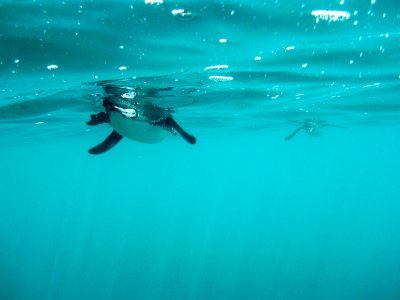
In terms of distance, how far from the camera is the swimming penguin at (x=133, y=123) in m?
7.21

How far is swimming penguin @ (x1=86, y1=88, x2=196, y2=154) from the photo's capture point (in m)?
7.21

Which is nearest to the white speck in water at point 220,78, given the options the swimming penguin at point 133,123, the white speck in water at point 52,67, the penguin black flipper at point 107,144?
the swimming penguin at point 133,123

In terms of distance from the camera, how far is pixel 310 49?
8828 millimetres

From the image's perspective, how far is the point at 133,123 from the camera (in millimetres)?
7426

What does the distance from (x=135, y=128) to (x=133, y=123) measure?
0.18 meters

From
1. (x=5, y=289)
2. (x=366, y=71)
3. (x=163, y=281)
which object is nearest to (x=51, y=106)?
(x=366, y=71)

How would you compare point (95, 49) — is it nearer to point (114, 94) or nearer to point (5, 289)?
point (114, 94)

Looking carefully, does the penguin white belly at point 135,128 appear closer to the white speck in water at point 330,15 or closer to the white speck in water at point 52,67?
the white speck in water at point 52,67

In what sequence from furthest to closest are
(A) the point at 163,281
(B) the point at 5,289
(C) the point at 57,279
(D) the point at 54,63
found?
1. (C) the point at 57,279
2. (A) the point at 163,281
3. (B) the point at 5,289
4. (D) the point at 54,63

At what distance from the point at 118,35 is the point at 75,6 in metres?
1.36

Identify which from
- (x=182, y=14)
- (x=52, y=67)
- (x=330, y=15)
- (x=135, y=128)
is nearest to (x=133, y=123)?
(x=135, y=128)

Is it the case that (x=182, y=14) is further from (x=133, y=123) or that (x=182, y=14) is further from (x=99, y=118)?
(x=99, y=118)

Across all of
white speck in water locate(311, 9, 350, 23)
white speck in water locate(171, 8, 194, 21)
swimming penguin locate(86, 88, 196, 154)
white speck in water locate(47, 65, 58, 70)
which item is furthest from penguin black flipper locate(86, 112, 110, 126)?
white speck in water locate(311, 9, 350, 23)

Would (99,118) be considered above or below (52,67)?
below
